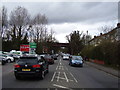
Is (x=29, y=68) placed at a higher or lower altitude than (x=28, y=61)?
lower

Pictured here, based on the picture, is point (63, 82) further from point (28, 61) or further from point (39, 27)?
point (39, 27)

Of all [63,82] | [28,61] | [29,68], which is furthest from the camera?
[28,61]

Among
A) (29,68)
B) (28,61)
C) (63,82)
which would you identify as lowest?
(63,82)

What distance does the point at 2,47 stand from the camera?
57531mm

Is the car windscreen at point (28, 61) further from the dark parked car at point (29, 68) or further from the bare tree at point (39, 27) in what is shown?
the bare tree at point (39, 27)

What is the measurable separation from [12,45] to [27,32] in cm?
943

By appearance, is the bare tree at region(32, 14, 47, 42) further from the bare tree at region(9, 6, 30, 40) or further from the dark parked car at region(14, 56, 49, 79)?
the dark parked car at region(14, 56, 49, 79)

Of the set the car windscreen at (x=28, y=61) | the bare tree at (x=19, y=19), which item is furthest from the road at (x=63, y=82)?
the bare tree at (x=19, y=19)

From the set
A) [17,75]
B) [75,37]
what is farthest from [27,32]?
[17,75]

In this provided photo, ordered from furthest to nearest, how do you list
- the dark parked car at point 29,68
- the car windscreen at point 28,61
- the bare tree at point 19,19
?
the bare tree at point 19,19 → the car windscreen at point 28,61 → the dark parked car at point 29,68

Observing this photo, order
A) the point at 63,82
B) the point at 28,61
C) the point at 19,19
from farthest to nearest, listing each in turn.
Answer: the point at 19,19 → the point at 28,61 → the point at 63,82

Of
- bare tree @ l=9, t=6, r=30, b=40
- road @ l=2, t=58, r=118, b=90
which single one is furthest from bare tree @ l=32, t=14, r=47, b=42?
road @ l=2, t=58, r=118, b=90

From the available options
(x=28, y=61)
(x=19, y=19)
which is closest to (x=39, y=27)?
(x=19, y=19)

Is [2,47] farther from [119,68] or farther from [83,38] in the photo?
[119,68]
